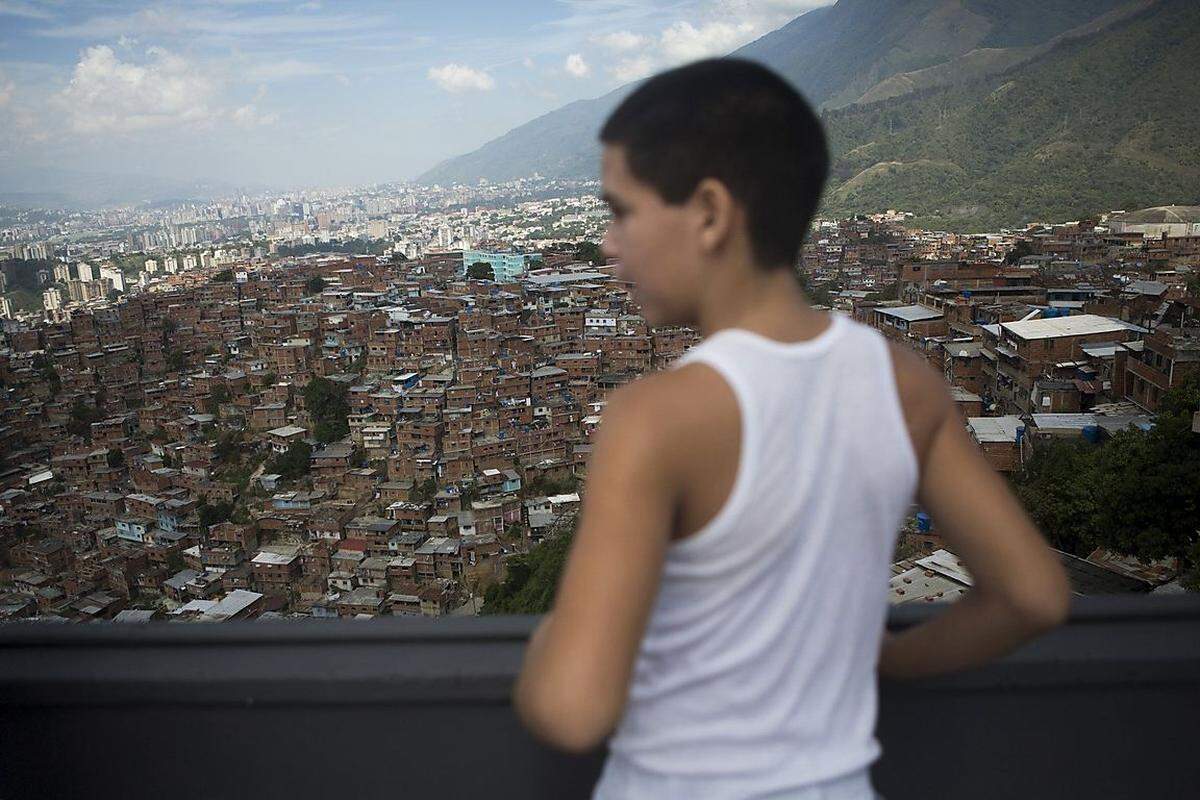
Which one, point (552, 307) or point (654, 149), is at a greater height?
point (654, 149)

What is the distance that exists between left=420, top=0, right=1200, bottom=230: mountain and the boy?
38.1ft

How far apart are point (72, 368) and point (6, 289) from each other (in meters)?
2.62

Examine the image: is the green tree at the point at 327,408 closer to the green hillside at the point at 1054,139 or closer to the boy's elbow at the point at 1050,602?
the green hillside at the point at 1054,139

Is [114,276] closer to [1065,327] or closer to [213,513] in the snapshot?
[213,513]

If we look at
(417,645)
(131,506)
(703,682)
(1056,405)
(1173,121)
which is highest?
(1173,121)

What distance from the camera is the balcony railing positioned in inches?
26.0

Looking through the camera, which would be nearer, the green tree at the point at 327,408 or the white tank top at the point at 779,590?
the white tank top at the point at 779,590

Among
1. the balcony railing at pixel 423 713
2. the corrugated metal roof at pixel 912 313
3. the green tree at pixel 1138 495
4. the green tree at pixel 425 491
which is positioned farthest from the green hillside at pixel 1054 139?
the balcony railing at pixel 423 713

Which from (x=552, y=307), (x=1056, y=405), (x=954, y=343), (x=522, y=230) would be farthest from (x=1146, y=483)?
(x=522, y=230)

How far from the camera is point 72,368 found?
34.5 ft

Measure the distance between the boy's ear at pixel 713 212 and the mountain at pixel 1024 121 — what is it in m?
11.6

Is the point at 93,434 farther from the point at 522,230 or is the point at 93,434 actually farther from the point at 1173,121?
the point at 522,230

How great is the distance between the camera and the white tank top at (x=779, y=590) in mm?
333

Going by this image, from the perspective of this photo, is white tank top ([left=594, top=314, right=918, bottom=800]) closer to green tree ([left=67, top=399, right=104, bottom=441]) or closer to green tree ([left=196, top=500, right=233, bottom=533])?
green tree ([left=196, top=500, right=233, bottom=533])
